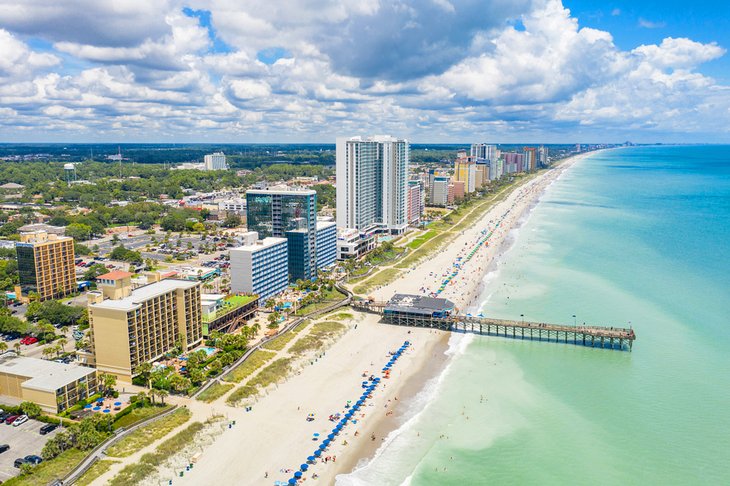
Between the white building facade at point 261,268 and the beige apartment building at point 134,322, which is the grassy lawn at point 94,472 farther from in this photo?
the white building facade at point 261,268

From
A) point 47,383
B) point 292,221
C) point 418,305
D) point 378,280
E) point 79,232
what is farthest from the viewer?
point 79,232

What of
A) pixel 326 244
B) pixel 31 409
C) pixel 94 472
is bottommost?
pixel 94 472

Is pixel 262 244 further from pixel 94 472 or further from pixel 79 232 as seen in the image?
pixel 79 232

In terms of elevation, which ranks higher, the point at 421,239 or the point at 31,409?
the point at 421,239

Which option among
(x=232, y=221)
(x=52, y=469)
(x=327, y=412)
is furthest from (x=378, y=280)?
(x=232, y=221)

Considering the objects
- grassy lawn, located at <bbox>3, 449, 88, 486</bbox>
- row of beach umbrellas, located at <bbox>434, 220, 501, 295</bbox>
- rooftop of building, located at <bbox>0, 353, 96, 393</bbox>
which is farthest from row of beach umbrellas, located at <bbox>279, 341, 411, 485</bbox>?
row of beach umbrellas, located at <bbox>434, 220, 501, 295</bbox>

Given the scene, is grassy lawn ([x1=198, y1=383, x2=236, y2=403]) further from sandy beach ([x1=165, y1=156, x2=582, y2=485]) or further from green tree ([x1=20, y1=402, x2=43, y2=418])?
green tree ([x1=20, y1=402, x2=43, y2=418])

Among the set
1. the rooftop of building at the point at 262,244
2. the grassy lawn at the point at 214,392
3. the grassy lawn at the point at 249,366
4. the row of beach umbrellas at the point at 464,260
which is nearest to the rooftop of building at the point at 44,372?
the grassy lawn at the point at 214,392
